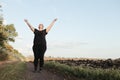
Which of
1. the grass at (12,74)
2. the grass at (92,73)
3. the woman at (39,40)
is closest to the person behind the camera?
the grass at (92,73)

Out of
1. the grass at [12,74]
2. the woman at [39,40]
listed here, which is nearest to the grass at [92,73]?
the woman at [39,40]

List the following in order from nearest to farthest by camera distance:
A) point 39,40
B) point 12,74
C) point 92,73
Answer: point 92,73 < point 12,74 < point 39,40

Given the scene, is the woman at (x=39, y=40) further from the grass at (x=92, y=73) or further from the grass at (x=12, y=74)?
the grass at (x=92, y=73)

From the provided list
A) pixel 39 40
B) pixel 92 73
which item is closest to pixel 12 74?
pixel 39 40

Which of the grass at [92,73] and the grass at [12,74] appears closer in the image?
the grass at [92,73]

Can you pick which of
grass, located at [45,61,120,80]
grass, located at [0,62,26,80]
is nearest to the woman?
grass, located at [0,62,26,80]

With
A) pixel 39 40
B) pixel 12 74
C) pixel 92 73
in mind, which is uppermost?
pixel 39 40

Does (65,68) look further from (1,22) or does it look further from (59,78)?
(1,22)

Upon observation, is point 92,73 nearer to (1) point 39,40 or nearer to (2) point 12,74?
(2) point 12,74

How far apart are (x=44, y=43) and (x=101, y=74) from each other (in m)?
5.79

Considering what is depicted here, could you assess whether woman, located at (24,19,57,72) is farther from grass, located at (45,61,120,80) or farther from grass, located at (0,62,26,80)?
grass, located at (45,61,120,80)

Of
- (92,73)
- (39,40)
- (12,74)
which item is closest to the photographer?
(92,73)

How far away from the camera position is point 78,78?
13.4 meters

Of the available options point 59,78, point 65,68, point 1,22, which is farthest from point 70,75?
point 1,22
